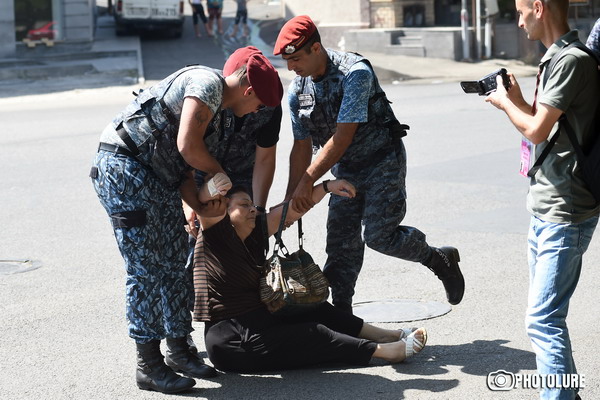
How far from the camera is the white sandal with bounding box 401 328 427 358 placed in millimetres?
5102

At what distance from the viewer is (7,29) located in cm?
2734

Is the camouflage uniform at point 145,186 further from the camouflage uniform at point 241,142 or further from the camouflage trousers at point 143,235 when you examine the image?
the camouflage uniform at point 241,142

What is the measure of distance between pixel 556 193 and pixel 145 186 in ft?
6.40

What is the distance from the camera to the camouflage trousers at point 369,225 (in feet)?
17.6

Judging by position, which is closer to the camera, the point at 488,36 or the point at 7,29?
the point at 488,36

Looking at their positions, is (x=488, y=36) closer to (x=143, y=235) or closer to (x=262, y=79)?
(x=262, y=79)

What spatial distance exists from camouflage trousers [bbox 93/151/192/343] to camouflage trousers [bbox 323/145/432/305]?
1.04m

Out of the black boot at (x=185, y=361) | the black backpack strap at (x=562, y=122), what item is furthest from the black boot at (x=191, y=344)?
the black backpack strap at (x=562, y=122)

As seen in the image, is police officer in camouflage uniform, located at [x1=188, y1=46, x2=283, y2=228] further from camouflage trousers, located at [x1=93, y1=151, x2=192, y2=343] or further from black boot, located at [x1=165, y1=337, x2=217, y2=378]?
black boot, located at [x1=165, y1=337, x2=217, y2=378]

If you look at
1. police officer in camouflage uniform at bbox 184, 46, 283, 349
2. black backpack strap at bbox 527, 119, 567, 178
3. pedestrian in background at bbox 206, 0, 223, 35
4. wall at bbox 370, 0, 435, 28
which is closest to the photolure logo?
black backpack strap at bbox 527, 119, 567, 178

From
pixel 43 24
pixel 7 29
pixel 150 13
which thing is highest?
pixel 150 13

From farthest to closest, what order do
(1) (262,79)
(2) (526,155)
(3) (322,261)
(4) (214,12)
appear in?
(4) (214,12)
(3) (322,261)
(1) (262,79)
(2) (526,155)

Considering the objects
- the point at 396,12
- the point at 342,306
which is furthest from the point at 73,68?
the point at 342,306

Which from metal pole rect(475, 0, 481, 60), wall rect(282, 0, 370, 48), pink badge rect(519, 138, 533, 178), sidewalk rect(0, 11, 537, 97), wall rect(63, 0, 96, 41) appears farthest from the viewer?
wall rect(63, 0, 96, 41)
